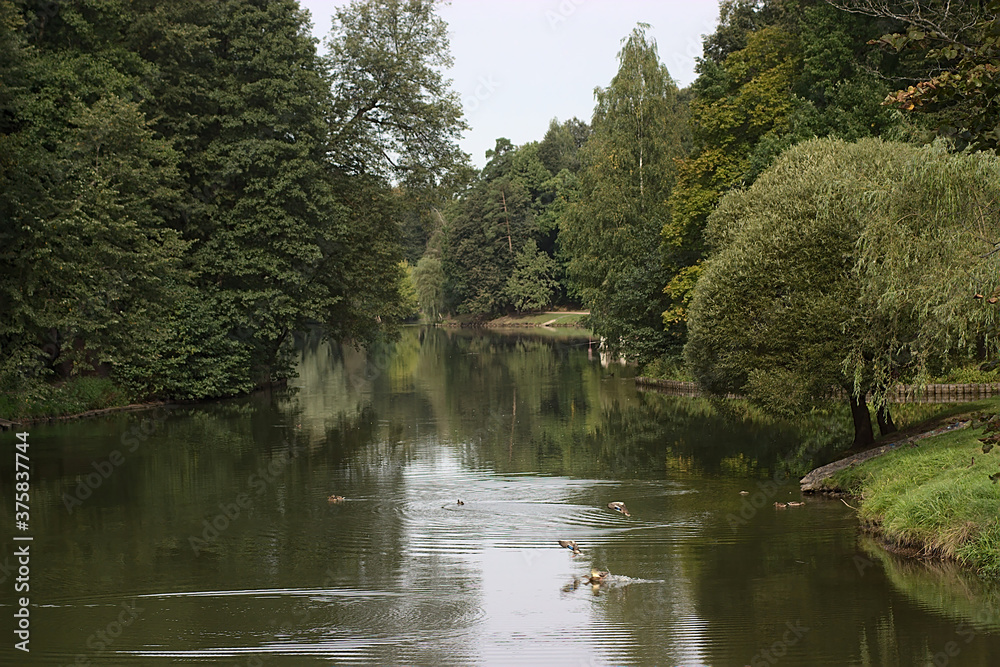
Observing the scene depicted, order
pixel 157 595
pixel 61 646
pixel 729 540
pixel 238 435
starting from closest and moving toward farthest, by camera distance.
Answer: pixel 61 646, pixel 157 595, pixel 729 540, pixel 238 435

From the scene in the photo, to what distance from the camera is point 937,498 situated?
1488 cm

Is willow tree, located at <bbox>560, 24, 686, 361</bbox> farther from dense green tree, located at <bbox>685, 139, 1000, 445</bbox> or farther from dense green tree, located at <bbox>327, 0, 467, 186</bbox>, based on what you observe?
dense green tree, located at <bbox>685, 139, 1000, 445</bbox>

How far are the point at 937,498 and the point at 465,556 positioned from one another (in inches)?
286

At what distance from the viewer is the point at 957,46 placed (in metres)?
8.67

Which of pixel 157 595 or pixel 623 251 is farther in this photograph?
pixel 623 251

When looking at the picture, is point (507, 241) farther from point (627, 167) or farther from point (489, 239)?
point (627, 167)

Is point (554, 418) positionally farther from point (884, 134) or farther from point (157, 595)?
point (157, 595)

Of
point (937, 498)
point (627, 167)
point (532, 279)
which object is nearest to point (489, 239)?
point (532, 279)

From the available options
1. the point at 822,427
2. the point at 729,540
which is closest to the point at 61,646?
the point at 729,540

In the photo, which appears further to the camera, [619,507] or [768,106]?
[768,106]

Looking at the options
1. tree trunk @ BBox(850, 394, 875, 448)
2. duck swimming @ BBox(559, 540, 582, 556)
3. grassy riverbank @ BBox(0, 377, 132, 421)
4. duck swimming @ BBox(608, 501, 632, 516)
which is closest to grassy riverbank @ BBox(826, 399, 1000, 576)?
tree trunk @ BBox(850, 394, 875, 448)

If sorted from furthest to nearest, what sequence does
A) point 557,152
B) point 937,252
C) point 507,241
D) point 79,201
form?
point 557,152, point 507,241, point 79,201, point 937,252

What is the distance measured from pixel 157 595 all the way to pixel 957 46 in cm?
1189

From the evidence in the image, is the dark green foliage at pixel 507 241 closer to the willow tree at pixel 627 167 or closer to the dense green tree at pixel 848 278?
the willow tree at pixel 627 167
